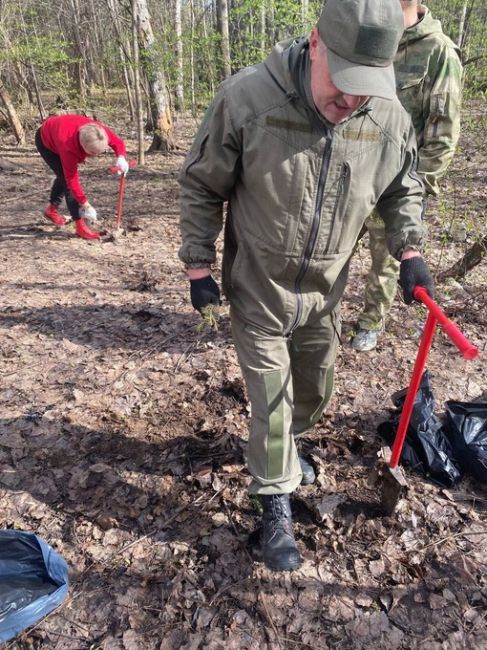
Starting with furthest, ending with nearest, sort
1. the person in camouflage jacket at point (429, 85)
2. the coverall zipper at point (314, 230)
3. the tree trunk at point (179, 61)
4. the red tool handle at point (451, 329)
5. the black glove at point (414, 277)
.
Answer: the tree trunk at point (179, 61), the person in camouflage jacket at point (429, 85), the black glove at point (414, 277), the coverall zipper at point (314, 230), the red tool handle at point (451, 329)

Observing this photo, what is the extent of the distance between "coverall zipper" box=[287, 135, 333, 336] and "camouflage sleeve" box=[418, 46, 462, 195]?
1.68 meters

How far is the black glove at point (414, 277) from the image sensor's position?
2025 millimetres

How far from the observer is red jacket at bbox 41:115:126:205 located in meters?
5.76

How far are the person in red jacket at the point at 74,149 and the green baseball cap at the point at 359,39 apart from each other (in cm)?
470

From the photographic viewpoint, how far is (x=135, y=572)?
2400 mm

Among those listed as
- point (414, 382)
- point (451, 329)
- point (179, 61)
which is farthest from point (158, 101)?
point (451, 329)

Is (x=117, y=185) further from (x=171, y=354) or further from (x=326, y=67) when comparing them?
(x=326, y=67)

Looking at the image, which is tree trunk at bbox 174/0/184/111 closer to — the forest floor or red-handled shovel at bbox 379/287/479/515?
the forest floor

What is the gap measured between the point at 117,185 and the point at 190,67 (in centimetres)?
363

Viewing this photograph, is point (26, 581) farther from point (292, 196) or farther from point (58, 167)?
point (58, 167)

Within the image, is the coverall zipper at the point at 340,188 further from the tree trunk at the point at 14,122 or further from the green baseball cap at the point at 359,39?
the tree trunk at the point at 14,122

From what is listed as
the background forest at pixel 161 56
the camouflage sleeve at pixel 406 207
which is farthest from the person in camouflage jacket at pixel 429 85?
the background forest at pixel 161 56

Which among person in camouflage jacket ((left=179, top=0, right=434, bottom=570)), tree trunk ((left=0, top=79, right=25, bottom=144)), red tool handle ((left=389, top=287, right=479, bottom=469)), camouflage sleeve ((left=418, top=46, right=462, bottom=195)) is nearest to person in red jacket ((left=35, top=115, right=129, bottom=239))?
camouflage sleeve ((left=418, top=46, right=462, bottom=195))

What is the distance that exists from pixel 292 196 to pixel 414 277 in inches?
26.4
